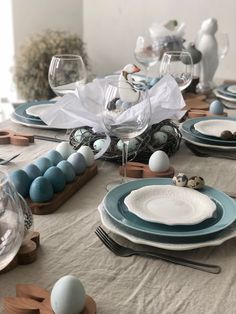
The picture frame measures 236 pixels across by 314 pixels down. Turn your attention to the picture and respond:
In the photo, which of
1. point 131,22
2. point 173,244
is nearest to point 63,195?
point 173,244

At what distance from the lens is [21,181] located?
2.88 ft

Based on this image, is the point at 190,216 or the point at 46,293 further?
the point at 190,216

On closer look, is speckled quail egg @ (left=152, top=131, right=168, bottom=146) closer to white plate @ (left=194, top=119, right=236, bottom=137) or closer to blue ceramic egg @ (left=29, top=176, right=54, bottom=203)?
white plate @ (left=194, top=119, right=236, bottom=137)

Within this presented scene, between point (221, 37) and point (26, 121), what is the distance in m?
0.98

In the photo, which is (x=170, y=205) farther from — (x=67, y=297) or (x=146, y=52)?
(x=146, y=52)

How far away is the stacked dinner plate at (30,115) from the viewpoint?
1.34m

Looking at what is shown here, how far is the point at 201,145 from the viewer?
3.97ft

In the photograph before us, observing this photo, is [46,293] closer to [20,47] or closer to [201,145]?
[201,145]

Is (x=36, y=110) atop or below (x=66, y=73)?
below

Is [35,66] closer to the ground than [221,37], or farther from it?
closer to the ground

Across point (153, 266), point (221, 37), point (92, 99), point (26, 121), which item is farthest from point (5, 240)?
point (221, 37)

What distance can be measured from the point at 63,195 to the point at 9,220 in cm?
29

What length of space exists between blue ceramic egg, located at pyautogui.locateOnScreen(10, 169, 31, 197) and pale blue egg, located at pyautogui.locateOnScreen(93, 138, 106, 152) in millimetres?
249

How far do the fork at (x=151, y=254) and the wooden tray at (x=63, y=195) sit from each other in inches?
4.8
